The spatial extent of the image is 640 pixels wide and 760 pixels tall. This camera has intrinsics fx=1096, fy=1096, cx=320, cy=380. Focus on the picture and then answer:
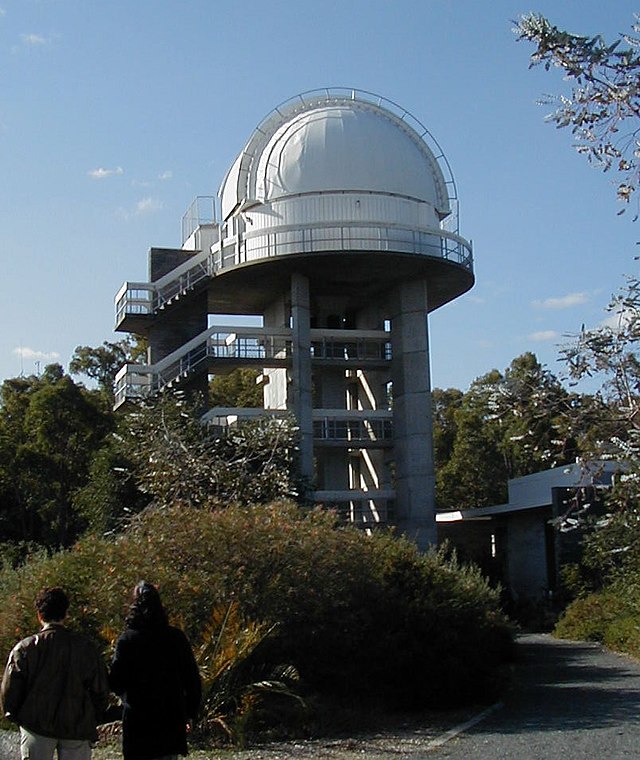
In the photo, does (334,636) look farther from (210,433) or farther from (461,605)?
(210,433)

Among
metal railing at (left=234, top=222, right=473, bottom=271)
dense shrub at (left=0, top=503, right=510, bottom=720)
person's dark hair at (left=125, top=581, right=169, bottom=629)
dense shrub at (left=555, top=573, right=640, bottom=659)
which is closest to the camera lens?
person's dark hair at (left=125, top=581, right=169, bottom=629)

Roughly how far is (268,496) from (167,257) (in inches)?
944

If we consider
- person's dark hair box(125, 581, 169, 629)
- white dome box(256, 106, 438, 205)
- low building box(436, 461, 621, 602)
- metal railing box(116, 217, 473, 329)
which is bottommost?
person's dark hair box(125, 581, 169, 629)

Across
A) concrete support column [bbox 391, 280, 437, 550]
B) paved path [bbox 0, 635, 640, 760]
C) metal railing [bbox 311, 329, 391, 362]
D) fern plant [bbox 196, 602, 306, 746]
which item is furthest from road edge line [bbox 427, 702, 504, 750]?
metal railing [bbox 311, 329, 391, 362]

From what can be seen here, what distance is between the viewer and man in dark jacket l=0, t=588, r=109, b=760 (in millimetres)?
7902

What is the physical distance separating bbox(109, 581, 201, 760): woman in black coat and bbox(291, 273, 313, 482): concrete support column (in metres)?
35.4

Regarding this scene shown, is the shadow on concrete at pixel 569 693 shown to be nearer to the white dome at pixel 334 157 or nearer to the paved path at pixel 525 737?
the paved path at pixel 525 737

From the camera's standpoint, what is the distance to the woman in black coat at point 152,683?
7957 millimetres

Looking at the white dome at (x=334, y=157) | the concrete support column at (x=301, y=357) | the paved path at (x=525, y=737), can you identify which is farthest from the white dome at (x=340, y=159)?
the paved path at (x=525, y=737)

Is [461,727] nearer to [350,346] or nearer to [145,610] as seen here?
[145,610]

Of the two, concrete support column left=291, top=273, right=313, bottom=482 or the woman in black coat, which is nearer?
the woman in black coat

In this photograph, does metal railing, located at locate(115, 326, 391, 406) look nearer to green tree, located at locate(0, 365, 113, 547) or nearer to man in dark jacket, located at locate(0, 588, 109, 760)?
green tree, located at locate(0, 365, 113, 547)

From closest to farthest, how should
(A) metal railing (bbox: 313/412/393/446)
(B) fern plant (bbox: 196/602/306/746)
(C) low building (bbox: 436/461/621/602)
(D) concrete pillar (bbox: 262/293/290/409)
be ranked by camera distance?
1. (B) fern plant (bbox: 196/602/306/746)
2. (C) low building (bbox: 436/461/621/602)
3. (A) metal railing (bbox: 313/412/393/446)
4. (D) concrete pillar (bbox: 262/293/290/409)

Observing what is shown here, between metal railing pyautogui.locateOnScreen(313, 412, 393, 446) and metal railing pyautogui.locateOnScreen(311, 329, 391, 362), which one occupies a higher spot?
metal railing pyautogui.locateOnScreen(311, 329, 391, 362)
